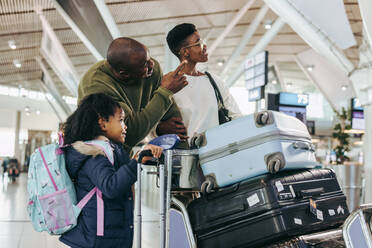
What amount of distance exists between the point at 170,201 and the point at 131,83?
0.76 meters

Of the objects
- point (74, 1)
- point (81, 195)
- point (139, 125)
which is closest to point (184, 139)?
point (139, 125)

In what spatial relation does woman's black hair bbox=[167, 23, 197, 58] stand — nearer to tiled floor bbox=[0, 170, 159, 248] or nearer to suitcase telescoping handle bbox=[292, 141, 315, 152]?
suitcase telescoping handle bbox=[292, 141, 315, 152]

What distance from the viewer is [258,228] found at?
1.99m

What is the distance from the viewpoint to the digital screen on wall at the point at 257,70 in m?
14.8

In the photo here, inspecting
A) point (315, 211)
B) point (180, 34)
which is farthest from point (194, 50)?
point (315, 211)

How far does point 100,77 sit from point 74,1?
13.8 metres

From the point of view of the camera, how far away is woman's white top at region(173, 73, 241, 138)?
2607 mm

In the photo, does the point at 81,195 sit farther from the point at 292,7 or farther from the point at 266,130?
the point at 292,7

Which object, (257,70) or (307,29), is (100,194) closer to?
(307,29)

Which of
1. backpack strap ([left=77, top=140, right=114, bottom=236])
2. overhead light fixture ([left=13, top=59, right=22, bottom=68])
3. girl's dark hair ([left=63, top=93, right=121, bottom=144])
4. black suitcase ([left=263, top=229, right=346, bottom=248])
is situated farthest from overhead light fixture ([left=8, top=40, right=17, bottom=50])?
black suitcase ([left=263, top=229, right=346, bottom=248])

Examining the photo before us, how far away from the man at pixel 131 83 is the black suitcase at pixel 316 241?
2.86 feet

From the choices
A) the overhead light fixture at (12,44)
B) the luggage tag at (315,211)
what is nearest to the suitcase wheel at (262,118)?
the luggage tag at (315,211)

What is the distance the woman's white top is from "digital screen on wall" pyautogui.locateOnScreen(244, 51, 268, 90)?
40.3 feet

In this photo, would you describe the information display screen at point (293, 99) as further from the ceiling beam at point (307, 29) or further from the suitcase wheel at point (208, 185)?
the suitcase wheel at point (208, 185)
